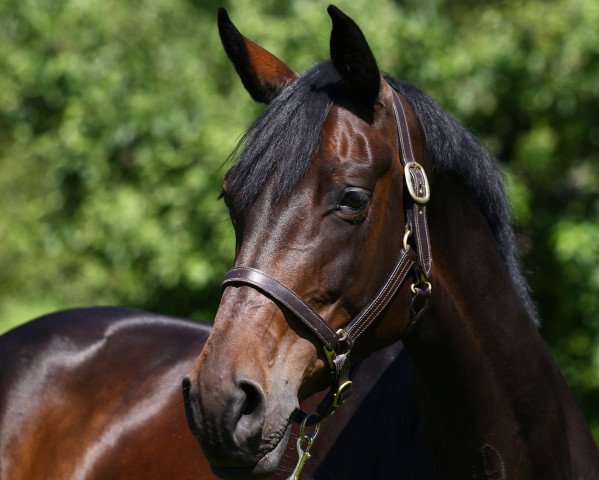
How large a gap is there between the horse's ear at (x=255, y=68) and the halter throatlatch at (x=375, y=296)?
330 mm

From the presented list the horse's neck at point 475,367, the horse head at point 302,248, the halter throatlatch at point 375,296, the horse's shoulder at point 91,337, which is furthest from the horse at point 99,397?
the horse head at point 302,248

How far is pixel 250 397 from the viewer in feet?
6.26

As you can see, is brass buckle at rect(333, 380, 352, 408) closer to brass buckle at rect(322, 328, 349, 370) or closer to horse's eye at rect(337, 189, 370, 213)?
brass buckle at rect(322, 328, 349, 370)

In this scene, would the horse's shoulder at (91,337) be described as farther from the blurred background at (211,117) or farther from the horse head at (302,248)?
the blurred background at (211,117)

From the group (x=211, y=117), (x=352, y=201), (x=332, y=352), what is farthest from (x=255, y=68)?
(x=211, y=117)

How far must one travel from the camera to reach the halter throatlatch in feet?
6.52

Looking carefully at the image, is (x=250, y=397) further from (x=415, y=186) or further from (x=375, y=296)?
(x=415, y=186)

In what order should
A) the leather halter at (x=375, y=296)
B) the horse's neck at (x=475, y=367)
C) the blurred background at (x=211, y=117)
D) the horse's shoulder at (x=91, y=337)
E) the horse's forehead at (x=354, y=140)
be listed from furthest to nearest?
the blurred background at (x=211, y=117)
the horse's shoulder at (x=91, y=337)
the horse's neck at (x=475, y=367)
the horse's forehead at (x=354, y=140)
the leather halter at (x=375, y=296)

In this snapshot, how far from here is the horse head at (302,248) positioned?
6.26 feet

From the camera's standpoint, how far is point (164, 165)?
19.8 ft

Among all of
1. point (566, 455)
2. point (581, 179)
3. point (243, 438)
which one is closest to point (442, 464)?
point (566, 455)

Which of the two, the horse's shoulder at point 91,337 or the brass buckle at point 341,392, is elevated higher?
the brass buckle at point 341,392

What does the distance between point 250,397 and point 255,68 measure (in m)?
0.91

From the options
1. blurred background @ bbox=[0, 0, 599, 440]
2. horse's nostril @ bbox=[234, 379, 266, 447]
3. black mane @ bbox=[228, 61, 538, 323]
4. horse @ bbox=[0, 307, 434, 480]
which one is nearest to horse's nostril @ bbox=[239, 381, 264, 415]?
horse's nostril @ bbox=[234, 379, 266, 447]
